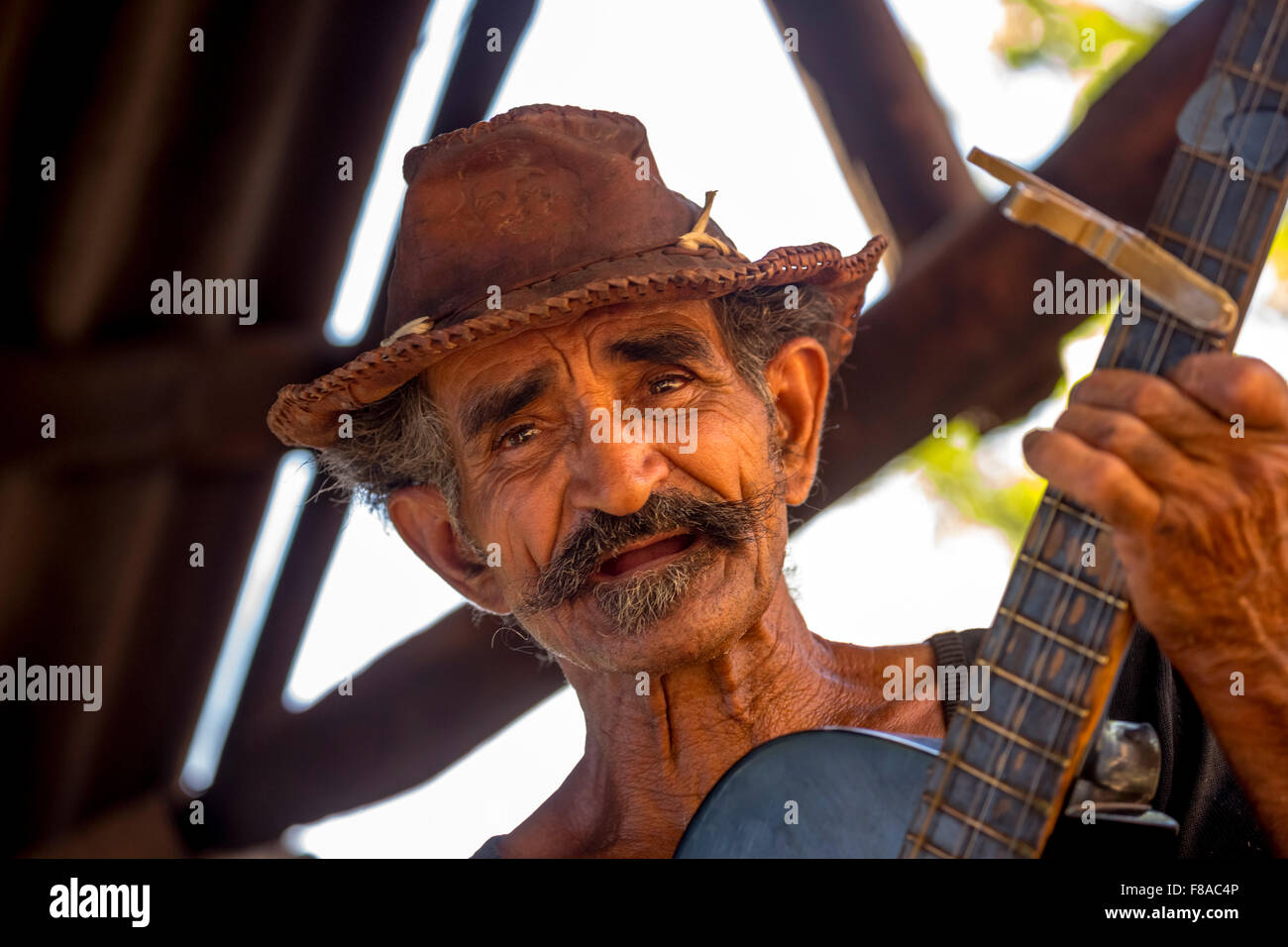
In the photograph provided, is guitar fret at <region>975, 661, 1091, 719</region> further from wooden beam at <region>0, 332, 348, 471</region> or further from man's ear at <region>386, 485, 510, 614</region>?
wooden beam at <region>0, 332, 348, 471</region>

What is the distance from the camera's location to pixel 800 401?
104 inches

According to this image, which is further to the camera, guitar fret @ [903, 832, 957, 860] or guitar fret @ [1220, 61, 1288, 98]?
guitar fret @ [903, 832, 957, 860]

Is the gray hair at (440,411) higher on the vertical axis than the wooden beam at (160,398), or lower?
lower

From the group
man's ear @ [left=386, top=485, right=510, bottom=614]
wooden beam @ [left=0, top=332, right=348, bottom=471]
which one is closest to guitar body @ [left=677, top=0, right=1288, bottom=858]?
man's ear @ [left=386, top=485, right=510, bottom=614]

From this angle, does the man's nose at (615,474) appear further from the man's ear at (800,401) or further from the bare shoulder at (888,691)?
the bare shoulder at (888,691)

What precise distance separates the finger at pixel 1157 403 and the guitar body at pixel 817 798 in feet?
1.73

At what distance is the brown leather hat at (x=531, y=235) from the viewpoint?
2291 millimetres

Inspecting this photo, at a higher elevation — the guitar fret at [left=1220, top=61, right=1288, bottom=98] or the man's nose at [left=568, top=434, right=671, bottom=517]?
the guitar fret at [left=1220, top=61, right=1288, bottom=98]

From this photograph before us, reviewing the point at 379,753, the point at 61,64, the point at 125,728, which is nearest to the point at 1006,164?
the point at 61,64

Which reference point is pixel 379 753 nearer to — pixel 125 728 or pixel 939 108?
pixel 125 728

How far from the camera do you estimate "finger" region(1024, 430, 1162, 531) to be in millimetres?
1375

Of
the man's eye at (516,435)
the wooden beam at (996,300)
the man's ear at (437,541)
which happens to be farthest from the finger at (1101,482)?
the wooden beam at (996,300)

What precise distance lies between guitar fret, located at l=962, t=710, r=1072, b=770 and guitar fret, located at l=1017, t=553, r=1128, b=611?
177 millimetres

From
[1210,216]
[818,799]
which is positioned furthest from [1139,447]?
[818,799]
